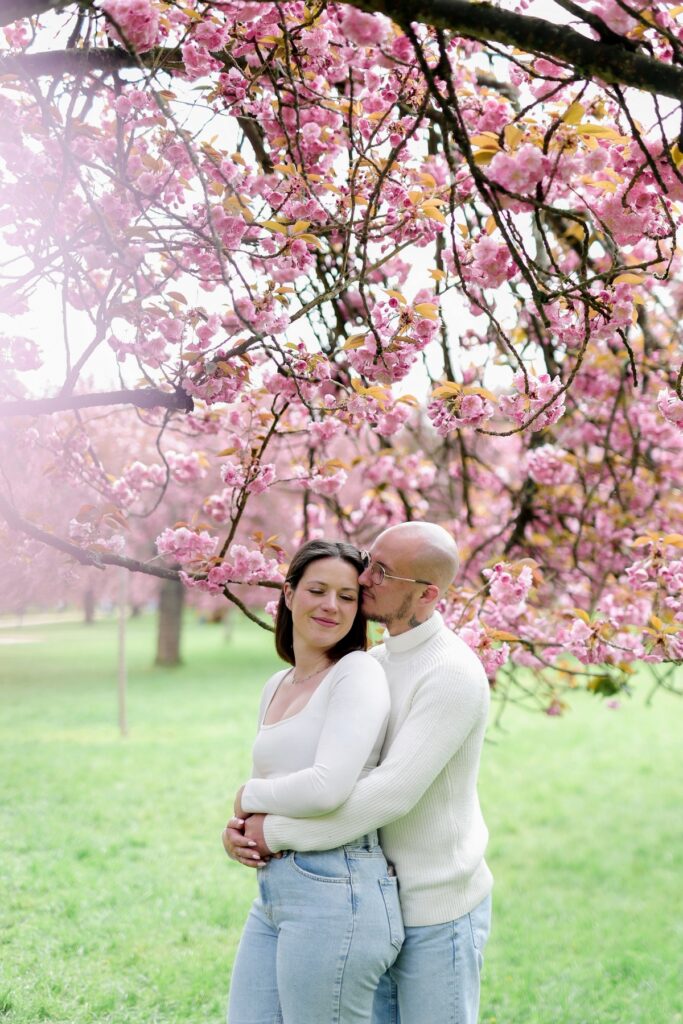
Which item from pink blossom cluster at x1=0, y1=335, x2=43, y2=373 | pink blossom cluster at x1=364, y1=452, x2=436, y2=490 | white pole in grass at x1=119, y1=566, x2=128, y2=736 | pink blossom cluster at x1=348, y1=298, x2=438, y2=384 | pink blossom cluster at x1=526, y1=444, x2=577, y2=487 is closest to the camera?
pink blossom cluster at x1=348, y1=298, x2=438, y2=384

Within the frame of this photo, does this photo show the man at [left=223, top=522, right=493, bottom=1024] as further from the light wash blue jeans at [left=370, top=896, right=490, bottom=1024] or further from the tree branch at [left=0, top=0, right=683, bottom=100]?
the tree branch at [left=0, top=0, right=683, bottom=100]

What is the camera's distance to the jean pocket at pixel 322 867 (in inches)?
80.0

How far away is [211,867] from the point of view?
6.59 metres

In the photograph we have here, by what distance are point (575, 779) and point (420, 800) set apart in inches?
336

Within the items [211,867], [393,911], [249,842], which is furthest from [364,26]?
[211,867]

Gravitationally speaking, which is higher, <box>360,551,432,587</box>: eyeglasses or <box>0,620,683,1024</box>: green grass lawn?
<box>360,551,432,587</box>: eyeglasses

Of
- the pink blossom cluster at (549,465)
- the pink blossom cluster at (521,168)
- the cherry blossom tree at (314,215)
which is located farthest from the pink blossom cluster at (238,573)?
the pink blossom cluster at (549,465)

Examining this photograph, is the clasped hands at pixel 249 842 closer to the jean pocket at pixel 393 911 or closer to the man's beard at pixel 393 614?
the jean pocket at pixel 393 911

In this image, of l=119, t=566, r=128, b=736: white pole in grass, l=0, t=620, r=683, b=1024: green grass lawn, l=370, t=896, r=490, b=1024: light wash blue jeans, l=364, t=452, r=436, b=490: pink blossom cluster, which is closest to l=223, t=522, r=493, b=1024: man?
l=370, t=896, r=490, b=1024: light wash blue jeans

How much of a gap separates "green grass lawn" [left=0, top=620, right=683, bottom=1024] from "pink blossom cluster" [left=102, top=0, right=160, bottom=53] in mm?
3431

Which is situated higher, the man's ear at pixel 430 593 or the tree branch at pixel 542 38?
the tree branch at pixel 542 38

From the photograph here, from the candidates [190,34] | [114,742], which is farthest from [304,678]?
[114,742]

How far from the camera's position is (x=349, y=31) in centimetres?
215

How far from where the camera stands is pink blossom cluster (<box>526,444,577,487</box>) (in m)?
5.16
